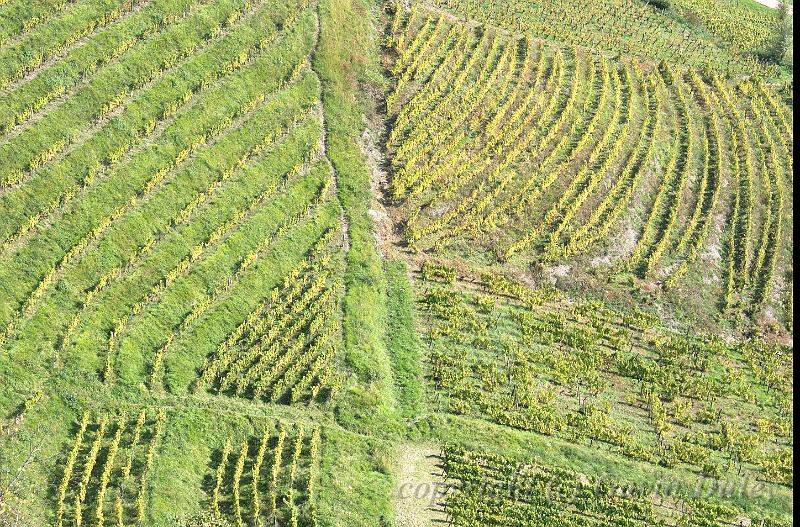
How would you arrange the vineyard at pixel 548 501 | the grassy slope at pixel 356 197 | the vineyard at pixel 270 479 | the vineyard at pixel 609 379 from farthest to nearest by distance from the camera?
1. the vineyard at pixel 609 379
2. the grassy slope at pixel 356 197
3. the vineyard at pixel 548 501
4. the vineyard at pixel 270 479

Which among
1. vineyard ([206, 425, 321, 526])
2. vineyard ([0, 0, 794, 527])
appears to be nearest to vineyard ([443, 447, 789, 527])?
vineyard ([0, 0, 794, 527])

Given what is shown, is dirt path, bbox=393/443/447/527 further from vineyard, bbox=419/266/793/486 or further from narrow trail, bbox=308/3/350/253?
narrow trail, bbox=308/3/350/253

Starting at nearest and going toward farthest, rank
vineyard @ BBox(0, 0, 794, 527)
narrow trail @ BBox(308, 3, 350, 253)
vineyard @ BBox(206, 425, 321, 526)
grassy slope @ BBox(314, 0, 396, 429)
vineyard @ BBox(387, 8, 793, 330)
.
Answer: vineyard @ BBox(206, 425, 321, 526) → vineyard @ BBox(0, 0, 794, 527) → grassy slope @ BBox(314, 0, 396, 429) → narrow trail @ BBox(308, 3, 350, 253) → vineyard @ BBox(387, 8, 793, 330)

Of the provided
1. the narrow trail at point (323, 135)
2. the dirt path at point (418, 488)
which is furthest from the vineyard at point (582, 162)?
the dirt path at point (418, 488)

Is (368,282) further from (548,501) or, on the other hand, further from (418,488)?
(548,501)

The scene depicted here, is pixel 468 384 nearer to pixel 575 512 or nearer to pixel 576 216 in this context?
pixel 575 512

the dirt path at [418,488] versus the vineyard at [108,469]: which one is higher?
the dirt path at [418,488]

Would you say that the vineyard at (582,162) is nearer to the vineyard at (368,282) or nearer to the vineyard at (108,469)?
the vineyard at (368,282)
